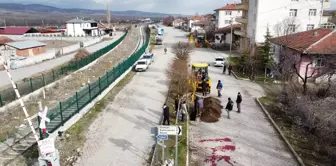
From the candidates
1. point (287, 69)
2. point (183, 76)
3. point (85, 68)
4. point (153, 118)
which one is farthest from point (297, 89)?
point (85, 68)

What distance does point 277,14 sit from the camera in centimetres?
3703

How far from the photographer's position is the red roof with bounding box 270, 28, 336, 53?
22.8 m

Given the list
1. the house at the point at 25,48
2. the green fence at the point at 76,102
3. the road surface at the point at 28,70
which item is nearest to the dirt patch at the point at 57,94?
the green fence at the point at 76,102

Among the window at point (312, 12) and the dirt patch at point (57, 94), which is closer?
the dirt patch at point (57, 94)

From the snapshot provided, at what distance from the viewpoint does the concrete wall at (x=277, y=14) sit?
36.8 m

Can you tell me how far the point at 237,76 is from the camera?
85.6ft

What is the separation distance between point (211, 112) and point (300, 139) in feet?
15.3

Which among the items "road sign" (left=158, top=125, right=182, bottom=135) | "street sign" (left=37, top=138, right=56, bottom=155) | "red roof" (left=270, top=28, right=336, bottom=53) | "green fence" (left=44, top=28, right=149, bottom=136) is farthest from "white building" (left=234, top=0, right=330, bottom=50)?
"street sign" (left=37, top=138, right=56, bottom=155)

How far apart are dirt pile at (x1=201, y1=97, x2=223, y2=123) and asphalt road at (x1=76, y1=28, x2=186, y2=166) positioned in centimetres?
252

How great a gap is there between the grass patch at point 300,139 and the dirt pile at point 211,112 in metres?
3.07

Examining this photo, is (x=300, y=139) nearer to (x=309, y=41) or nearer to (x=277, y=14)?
(x=309, y=41)

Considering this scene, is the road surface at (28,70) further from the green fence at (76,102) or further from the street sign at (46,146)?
the street sign at (46,146)

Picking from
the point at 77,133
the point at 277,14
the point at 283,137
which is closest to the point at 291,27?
the point at 277,14

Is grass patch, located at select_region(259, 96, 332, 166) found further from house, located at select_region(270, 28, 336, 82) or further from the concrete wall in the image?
the concrete wall
